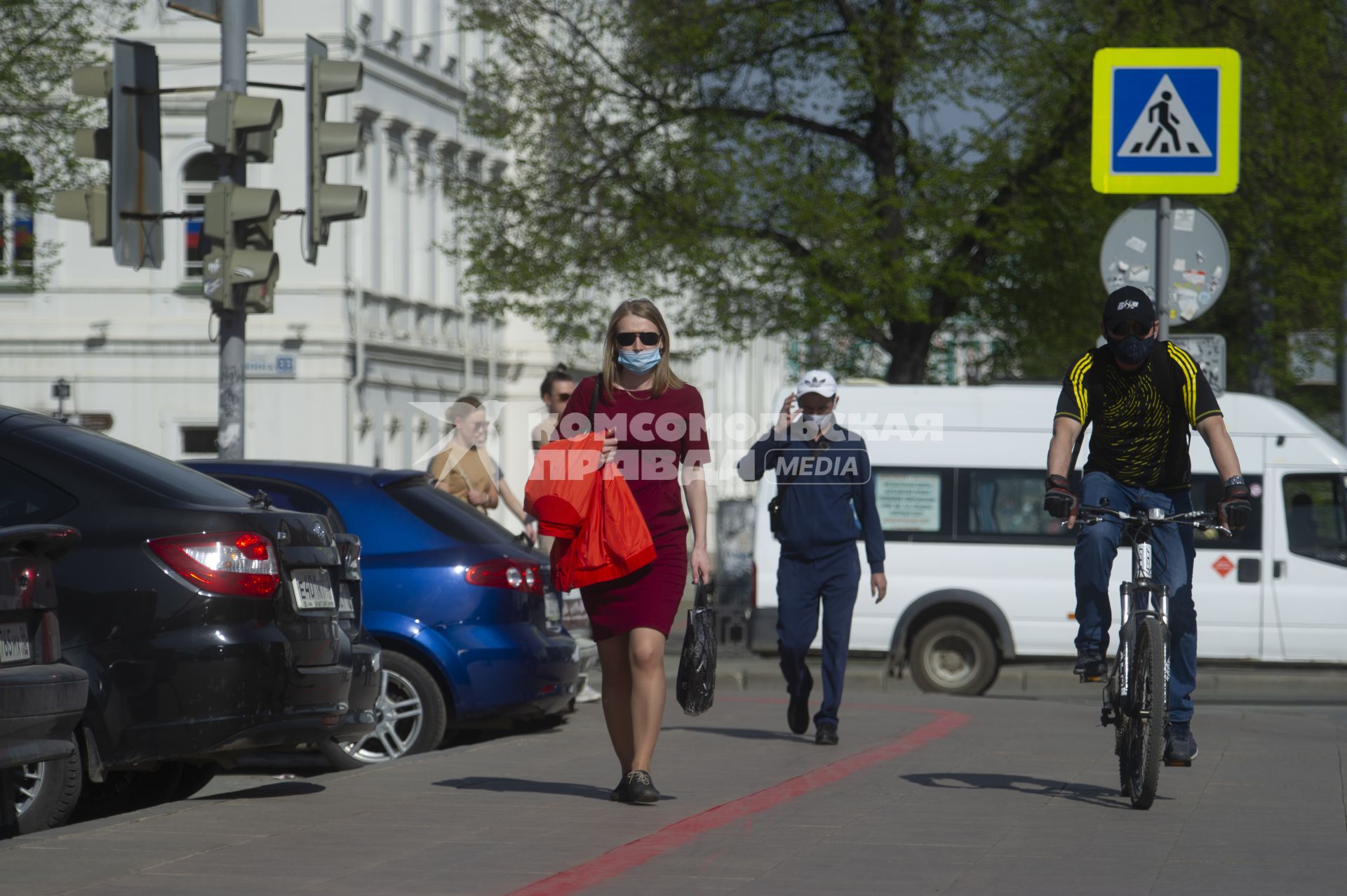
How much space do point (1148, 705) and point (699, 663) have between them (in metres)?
1.63

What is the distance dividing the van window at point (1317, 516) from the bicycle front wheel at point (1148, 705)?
30.0 ft

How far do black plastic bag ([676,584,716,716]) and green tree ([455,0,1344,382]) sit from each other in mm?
15524

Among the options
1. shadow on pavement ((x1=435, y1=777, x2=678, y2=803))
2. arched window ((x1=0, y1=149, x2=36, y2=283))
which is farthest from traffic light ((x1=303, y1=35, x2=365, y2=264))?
arched window ((x1=0, y1=149, x2=36, y2=283))

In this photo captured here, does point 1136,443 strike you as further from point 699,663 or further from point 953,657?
point 953,657

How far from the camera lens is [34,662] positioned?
6438mm

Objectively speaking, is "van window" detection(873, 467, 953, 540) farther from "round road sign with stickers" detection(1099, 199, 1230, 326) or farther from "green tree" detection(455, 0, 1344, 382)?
"green tree" detection(455, 0, 1344, 382)

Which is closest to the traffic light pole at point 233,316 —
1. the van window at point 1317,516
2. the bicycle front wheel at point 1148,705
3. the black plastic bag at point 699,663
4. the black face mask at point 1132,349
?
the black plastic bag at point 699,663

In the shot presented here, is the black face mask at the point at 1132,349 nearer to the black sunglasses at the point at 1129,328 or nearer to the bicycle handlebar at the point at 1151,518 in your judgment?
the black sunglasses at the point at 1129,328

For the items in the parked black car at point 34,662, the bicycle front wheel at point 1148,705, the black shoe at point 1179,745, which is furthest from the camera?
the black shoe at point 1179,745

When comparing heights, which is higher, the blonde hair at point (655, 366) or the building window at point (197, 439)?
the building window at point (197, 439)

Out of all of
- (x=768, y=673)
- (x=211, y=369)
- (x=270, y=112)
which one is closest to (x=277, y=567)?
(x=270, y=112)

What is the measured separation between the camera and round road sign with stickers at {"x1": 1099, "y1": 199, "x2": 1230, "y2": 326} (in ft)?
41.5

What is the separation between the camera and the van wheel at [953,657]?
635 inches

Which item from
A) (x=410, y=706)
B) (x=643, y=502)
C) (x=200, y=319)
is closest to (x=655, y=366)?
(x=643, y=502)
